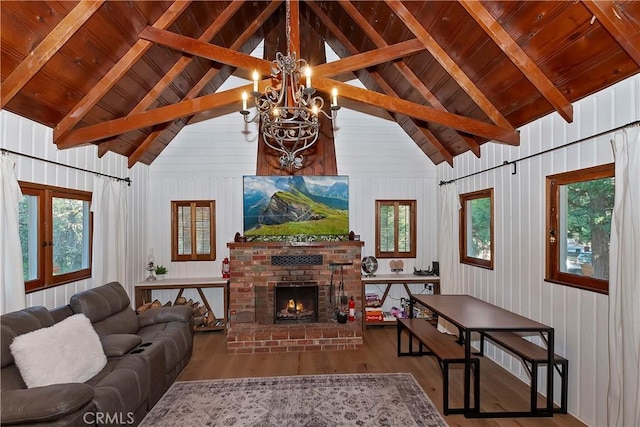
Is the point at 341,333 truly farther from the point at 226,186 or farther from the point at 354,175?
the point at 226,186

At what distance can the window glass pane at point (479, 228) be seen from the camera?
14.5 feet

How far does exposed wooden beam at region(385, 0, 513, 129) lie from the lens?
3.14 metres

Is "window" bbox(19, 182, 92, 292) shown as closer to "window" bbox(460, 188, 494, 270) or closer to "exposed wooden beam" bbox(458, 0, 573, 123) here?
"exposed wooden beam" bbox(458, 0, 573, 123)

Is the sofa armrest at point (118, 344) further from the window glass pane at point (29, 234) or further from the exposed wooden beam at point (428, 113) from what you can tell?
the exposed wooden beam at point (428, 113)

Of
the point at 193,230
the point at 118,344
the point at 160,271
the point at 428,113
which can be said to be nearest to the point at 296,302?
the point at 193,230

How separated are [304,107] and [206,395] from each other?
2.85 metres

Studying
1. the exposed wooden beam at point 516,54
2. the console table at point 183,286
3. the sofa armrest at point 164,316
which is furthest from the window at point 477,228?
the sofa armrest at point 164,316

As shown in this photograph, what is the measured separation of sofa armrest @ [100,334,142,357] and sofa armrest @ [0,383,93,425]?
878mm

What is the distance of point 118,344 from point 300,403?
1715 millimetres

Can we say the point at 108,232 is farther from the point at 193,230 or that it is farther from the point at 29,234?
the point at 193,230

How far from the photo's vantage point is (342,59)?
11.5ft

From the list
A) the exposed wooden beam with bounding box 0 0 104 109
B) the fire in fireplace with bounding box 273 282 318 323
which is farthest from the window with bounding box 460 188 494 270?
the exposed wooden beam with bounding box 0 0 104 109

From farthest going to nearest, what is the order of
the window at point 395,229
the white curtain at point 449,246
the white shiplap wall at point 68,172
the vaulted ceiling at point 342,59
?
the window at point 395,229 < the white curtain at point 449,246 < the white shiplap wall at point 68,172 < the vaulted ceiling at point 342,59

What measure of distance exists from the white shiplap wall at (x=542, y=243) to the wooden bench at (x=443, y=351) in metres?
0.85
